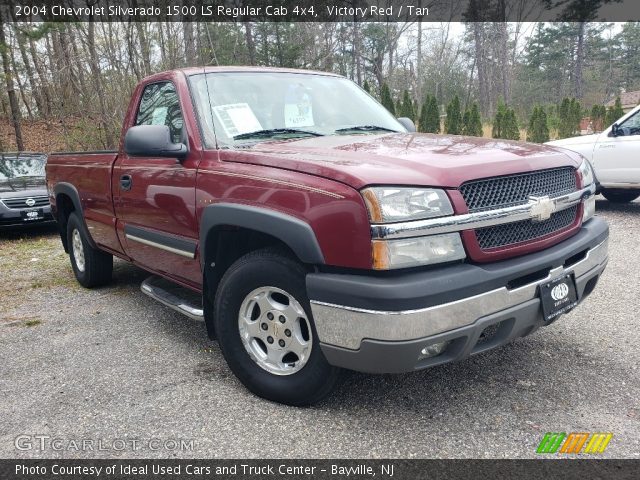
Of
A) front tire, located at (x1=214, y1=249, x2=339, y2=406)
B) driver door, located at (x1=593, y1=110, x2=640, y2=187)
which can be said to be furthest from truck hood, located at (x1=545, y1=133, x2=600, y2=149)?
front tire, located at (x1=214, y1=249, x2=339, y2=406)

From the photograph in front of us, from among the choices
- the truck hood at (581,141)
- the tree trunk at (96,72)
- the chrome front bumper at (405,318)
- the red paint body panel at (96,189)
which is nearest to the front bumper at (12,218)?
the red paint body panel at (96,189)

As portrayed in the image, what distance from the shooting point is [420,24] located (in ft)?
107

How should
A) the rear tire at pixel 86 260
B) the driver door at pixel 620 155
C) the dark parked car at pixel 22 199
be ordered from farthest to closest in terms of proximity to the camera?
the dark parked car at pixel 22 199, the driver door at pixel 620 155, the rear tire at pixel 86 260

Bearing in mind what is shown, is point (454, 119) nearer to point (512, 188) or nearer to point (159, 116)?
point (159, 116)

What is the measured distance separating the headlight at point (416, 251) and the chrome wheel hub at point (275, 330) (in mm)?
555

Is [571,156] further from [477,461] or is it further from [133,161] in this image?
[133,161]

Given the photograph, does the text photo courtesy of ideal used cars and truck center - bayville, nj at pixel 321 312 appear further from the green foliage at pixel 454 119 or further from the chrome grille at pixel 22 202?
the green foliage at pixel 454 119

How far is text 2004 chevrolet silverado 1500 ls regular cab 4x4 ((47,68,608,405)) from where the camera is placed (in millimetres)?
2176

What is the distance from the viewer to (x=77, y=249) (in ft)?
17.6

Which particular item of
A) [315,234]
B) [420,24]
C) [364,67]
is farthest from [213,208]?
[364,67]

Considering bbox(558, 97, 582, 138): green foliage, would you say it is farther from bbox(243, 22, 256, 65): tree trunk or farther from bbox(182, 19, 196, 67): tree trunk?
bbox(182, 19, 196, 67): tree trunk

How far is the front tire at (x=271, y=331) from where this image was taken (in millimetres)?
2508

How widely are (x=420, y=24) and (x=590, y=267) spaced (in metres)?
33.2

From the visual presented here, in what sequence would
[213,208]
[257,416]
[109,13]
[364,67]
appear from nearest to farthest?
1. [257,416]
2. [213,208]
3. [109,13]
4. [364,67]
